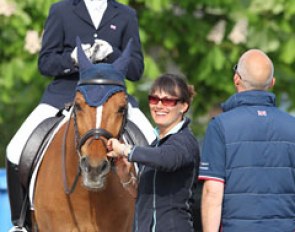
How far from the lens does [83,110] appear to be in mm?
6699

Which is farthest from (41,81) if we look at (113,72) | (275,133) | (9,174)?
(275,133)

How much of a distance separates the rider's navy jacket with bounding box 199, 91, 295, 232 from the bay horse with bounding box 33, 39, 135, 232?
765 millimetres

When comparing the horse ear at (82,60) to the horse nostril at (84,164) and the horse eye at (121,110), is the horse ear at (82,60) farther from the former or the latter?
the horse nostril at (84,164)

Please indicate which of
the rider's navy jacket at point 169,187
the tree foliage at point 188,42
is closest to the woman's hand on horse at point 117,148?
the rider's navy jacket at point 169,187

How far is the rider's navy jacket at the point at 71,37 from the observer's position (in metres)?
7.93

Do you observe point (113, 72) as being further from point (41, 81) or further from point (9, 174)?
point (41, 81)

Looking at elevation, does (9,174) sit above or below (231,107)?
below

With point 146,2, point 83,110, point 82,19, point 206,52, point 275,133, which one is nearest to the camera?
point 275,133

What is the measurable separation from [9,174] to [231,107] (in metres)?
2.62

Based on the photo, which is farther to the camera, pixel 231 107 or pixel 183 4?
pixel 183 4

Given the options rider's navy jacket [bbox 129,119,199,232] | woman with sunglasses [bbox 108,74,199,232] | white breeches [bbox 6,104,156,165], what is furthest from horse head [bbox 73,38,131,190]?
white breeches [bbox 6,104,156,165]

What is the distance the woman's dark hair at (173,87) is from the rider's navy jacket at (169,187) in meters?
0.20

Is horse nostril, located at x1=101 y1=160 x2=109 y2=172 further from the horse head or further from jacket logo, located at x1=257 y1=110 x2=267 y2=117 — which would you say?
jacket logo, located at x1=257 y1=110 x2=267 y2=117

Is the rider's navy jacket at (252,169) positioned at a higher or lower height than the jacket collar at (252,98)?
lower
